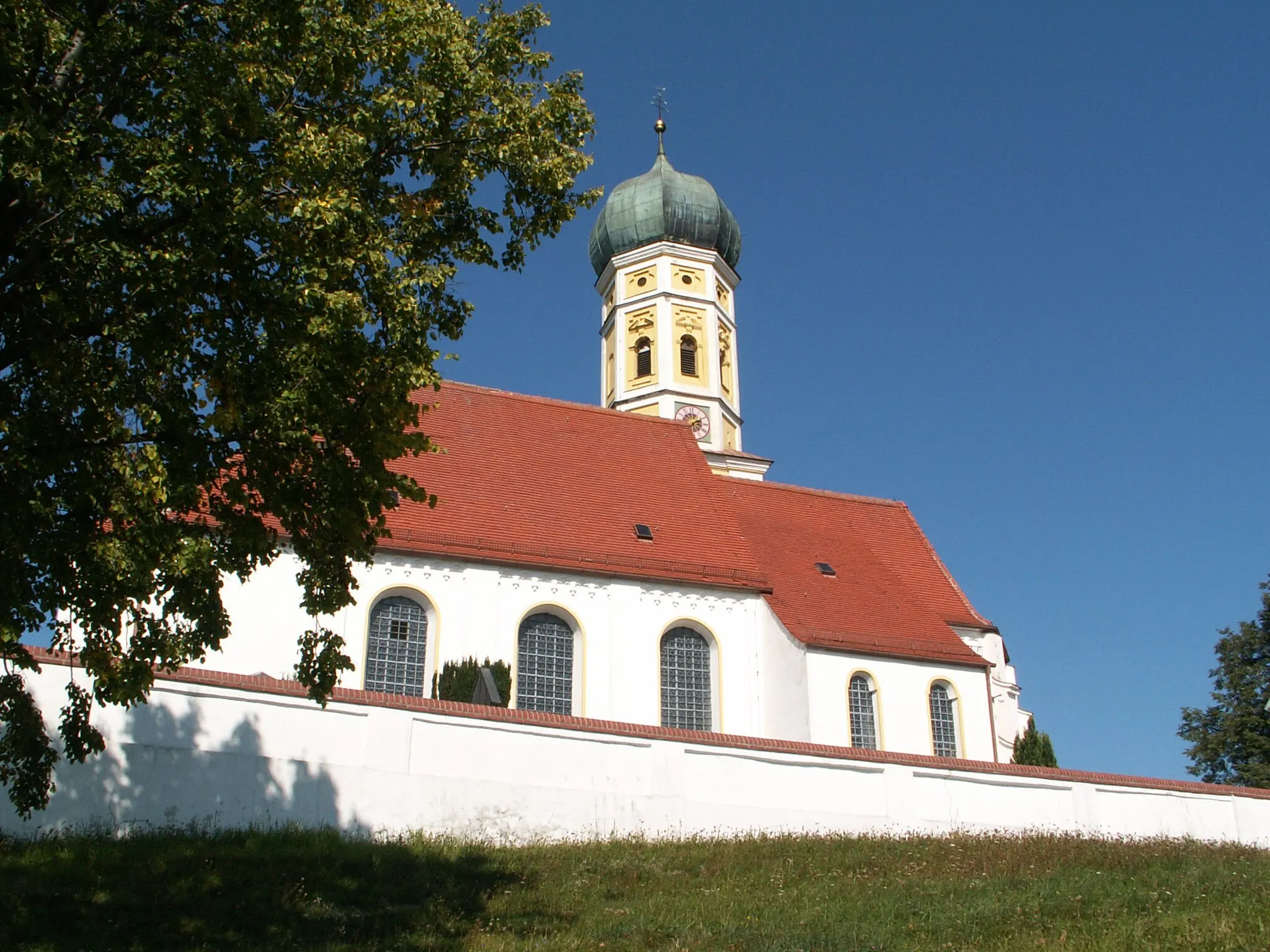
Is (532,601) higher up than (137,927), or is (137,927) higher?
(532,601)

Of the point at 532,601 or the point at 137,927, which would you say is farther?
the point at 532,601

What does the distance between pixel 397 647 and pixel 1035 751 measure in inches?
465

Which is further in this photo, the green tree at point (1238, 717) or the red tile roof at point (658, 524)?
the green tree at point (1238, 717)

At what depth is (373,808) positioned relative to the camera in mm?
16188

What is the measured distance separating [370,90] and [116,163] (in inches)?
89.2

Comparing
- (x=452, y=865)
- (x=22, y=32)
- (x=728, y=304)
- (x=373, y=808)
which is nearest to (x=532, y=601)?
(x=373, y=808)

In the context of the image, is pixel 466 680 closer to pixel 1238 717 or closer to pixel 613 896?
pixel 613 896

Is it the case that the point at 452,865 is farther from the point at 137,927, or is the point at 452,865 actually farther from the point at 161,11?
the point at 161,11

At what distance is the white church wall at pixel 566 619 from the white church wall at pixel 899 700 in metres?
0.53

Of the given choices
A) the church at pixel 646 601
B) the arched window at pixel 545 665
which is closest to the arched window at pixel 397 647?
the church at pixel 646 601

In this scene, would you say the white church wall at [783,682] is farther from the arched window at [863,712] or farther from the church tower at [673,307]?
the church tower at [673,307]

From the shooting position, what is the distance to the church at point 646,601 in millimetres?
23438

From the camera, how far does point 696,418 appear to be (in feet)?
145

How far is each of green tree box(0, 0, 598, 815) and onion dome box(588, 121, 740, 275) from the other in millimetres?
37592
